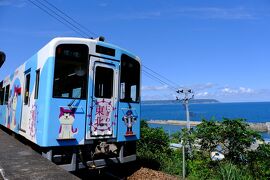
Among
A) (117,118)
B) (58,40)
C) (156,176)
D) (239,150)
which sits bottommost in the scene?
(156,176)

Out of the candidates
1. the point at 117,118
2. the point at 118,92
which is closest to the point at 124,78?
the point at 118,92

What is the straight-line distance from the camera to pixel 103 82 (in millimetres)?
7793

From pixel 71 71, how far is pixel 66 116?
41.3 inches

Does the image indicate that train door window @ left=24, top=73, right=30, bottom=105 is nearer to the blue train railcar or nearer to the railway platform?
the blue train railcar

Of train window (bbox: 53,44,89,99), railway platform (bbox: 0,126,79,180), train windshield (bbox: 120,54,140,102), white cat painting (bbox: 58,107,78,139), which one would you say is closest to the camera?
railway platform (bbox: 0,126,79,180)

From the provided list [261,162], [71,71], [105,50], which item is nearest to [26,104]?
[71,71]

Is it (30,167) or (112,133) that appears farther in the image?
(112,133)

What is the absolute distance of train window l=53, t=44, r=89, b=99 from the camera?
700 centimetres

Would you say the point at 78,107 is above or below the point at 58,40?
below

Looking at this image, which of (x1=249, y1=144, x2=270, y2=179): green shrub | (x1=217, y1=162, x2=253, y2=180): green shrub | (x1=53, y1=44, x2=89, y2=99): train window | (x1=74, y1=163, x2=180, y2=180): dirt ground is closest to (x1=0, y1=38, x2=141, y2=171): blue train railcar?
(x1=53, y1=44, x2=89, y2=99): train window

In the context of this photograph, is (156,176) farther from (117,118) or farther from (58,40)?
(58,40)

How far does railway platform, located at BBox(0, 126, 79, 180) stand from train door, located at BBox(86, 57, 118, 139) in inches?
51.8

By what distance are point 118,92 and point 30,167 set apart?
2811 mm

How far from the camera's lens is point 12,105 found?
36.3ft
